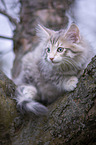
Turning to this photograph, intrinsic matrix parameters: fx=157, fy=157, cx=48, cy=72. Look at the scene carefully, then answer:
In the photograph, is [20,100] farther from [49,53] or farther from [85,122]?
[85,122]

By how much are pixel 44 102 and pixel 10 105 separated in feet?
2.17

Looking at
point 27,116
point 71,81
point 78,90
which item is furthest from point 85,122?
point 27,116

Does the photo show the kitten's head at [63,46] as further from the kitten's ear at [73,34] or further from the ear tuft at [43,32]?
the ear tuft at [43,32]

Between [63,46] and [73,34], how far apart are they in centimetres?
21

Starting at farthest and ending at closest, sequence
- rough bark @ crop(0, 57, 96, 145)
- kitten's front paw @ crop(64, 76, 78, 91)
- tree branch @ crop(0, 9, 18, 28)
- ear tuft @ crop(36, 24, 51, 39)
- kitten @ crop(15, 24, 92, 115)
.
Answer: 1. tree branch @ crop(0, 9, 18, 28)
2. ear tuft @ crop(36, 24, 51, 39)
3. kitten @ crop(15, 24, 92, 115)
4. kitten's front paw @ crop(64, 76, 78, 91)
5. rough bark @ crop(0, 57, 96, 145)

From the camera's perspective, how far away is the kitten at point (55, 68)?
6.33 feet

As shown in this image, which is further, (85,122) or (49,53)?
(49,53)

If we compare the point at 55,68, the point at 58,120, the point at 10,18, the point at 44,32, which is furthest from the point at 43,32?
the point at 10,18

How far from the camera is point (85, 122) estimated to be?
1437 mm

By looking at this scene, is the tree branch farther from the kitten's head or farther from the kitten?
the kitten's head

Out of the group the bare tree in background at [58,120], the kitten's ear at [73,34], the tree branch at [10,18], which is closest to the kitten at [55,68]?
the kitten's ear at [73,34]

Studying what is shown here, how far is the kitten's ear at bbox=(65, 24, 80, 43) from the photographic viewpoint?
Result: 6.42 ft

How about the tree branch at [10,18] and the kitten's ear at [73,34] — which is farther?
the tree branch at [10,18]

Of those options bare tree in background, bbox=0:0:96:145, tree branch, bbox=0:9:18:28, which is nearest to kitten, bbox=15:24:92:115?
bare tree in background, bbox=0:0:96:145
